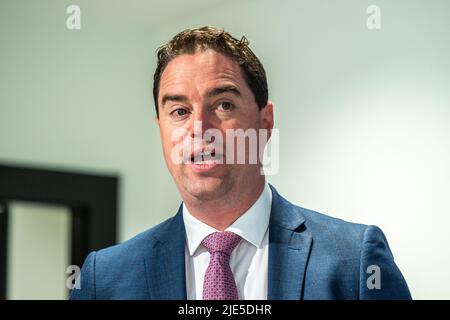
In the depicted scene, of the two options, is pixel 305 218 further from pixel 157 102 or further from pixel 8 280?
pixel 8 280

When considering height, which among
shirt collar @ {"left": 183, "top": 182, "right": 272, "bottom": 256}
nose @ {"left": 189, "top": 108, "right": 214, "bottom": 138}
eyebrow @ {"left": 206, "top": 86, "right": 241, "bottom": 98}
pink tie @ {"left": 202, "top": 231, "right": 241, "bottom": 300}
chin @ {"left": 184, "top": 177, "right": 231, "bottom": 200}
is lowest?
pink tie @ {"left": 202, "top": 231, "right": 241, "bottom": 300}

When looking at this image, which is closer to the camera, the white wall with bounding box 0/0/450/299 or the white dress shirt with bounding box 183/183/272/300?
the white dress shirt with bounding box 183/183/272/300

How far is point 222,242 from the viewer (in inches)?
37.4

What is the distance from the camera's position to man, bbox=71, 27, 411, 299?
93 centimetres

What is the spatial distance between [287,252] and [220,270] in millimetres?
78

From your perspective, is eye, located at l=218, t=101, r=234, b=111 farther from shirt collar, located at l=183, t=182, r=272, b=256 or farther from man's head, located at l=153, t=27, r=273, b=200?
shirt collar, located at l=183, t=182, r=272, b=256

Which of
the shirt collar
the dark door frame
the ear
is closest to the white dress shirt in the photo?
the shirt collar

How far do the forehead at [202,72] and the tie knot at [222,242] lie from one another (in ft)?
0.55

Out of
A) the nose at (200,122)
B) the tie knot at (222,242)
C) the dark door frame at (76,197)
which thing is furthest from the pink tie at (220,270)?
the dark door frame at (76,197)

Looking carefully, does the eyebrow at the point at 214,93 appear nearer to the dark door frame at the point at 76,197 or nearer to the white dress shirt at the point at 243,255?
the white dress shirt at the point at 243,255

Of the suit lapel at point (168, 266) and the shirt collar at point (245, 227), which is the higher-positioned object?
the shirt collar at point (245, 227)

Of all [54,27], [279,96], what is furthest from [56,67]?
[279,96]

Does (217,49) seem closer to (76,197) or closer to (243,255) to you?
A: (243,255)

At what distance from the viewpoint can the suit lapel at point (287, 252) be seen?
3.02 ft
